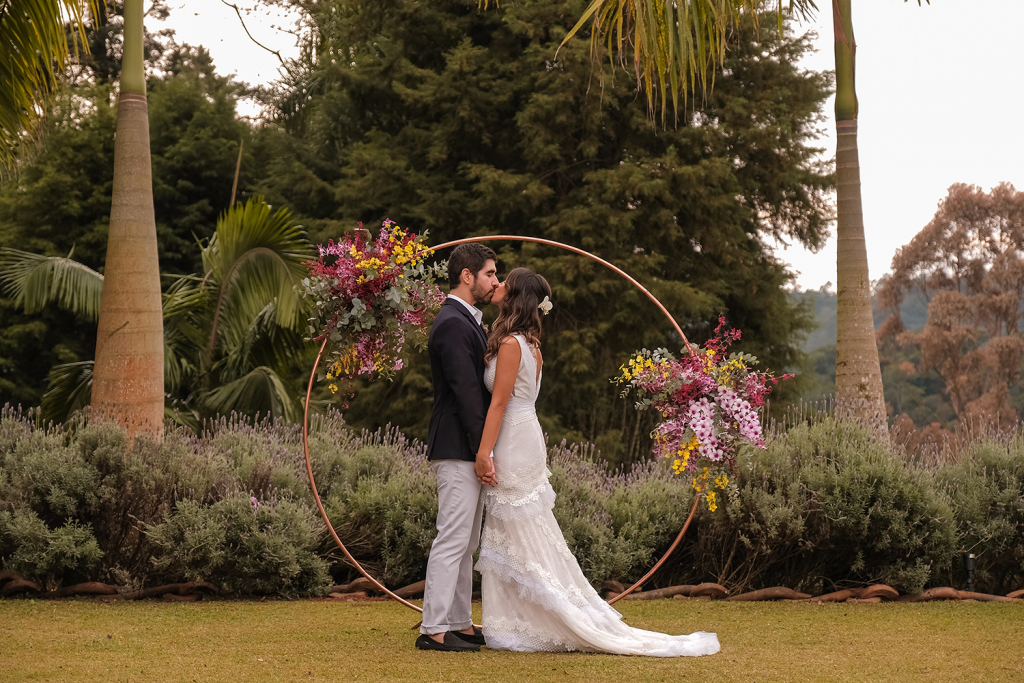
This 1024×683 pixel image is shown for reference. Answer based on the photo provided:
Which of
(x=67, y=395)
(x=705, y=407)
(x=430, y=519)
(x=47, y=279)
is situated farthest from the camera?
(x=47, y=279)

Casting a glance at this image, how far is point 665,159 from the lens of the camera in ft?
53.5

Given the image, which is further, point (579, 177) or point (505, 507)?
point (579, 177)

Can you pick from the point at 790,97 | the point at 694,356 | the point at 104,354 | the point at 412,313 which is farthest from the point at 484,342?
the point at 790,97

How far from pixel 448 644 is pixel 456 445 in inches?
41.3

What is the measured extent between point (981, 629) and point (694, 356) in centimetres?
243

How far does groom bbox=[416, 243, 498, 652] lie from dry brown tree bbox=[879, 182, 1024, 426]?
2668 cm

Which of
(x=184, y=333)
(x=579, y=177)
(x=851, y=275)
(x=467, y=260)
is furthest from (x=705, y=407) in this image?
(x=579, y=177)

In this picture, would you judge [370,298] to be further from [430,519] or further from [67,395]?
[67,395]

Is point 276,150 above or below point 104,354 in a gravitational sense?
above

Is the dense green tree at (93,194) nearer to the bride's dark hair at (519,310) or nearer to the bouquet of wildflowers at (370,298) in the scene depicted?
the bouquet of wildflowers at (370,298)

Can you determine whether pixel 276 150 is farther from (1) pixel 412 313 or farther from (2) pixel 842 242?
(1) pixel 412 313

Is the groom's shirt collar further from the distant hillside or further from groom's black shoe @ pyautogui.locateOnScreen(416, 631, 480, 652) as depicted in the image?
the distant hillside

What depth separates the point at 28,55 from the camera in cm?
777

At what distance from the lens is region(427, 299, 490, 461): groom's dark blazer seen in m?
5.06
